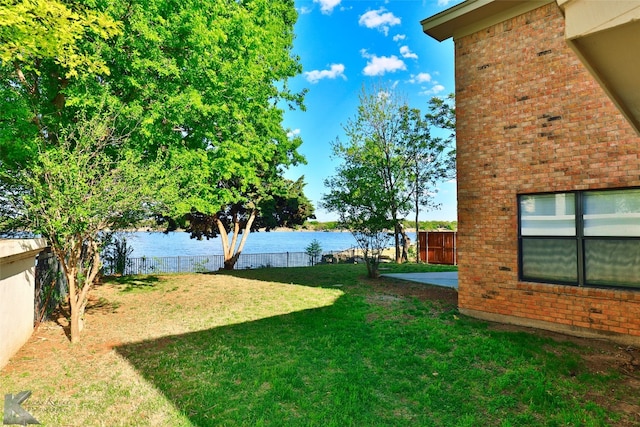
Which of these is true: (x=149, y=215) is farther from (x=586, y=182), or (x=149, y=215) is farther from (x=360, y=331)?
(x=586, y=182)

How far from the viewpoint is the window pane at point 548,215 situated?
6.44 m

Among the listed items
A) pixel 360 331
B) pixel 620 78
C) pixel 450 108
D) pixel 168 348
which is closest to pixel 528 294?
pixel 360 331

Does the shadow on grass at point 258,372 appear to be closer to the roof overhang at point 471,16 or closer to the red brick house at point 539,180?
the red brick house at point 539,180

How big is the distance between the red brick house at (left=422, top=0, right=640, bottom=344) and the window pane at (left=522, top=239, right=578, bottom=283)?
0.06ft

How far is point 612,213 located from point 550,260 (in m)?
1.32

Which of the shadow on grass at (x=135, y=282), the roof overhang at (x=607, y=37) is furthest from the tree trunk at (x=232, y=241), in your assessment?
the roof overhang at (x=607, y=37)

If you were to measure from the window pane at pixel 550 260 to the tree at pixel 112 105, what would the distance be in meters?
7.86

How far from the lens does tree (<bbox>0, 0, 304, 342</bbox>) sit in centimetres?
608

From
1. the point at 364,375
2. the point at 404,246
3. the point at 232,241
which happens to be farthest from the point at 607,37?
the point at 404,246

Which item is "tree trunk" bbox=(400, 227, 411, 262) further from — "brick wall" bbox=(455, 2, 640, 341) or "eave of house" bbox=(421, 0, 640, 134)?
"eave of house" bbox=(421, 0, 640, 134)

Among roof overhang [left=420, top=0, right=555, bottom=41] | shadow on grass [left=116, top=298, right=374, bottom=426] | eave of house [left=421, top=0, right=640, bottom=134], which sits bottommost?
shadow on grass [left=116, top=298, right=374, bottom=426]

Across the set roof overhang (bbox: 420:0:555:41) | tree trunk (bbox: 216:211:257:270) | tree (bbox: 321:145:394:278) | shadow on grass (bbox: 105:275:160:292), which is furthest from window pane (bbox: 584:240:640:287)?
tree trunk (bbox: 216:211:257:270)

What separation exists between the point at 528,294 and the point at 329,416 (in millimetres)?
5150

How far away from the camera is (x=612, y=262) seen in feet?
19.7
